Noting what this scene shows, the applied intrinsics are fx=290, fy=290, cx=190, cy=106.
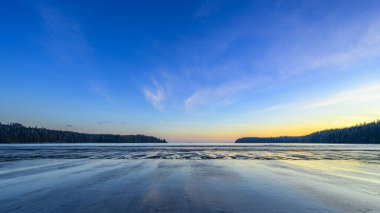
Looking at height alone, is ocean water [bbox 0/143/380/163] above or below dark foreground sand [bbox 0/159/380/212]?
above

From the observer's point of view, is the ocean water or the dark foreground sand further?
the ocean water

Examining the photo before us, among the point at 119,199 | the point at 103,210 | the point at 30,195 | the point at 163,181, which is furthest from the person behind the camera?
the point at 163,181

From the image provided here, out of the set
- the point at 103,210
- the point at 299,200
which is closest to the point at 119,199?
the point at 103,210

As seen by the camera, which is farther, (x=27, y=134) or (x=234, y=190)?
(x=27, y=134)

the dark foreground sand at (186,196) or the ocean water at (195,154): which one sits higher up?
the ocean water at (195,154)

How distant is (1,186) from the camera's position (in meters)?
12.5

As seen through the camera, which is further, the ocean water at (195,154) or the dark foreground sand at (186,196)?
the ocean water at (195,154)

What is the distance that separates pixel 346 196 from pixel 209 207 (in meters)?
5.44

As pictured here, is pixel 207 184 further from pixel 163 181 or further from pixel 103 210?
pixel 103 210

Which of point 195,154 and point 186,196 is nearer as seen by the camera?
point 186,196

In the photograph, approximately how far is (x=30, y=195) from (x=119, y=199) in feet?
11.2

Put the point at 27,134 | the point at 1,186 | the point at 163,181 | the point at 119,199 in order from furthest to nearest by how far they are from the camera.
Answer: the point at 27,134 < the point at 163,181 < the point at 1,186 < the point at 119,199

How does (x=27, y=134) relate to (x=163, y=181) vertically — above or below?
above

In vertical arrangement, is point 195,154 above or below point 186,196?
above
